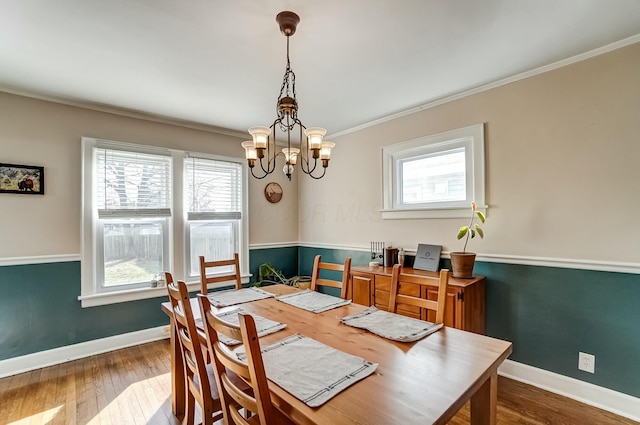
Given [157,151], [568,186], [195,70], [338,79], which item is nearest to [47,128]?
[157,151]

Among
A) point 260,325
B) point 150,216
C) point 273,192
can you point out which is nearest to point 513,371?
point 260,325

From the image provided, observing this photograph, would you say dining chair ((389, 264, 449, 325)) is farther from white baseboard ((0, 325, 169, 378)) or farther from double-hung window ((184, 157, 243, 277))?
white baseboard ((0, 325, 169, 378))

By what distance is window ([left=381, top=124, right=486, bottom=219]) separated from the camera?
2.79m

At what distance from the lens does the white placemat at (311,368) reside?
3.33ft

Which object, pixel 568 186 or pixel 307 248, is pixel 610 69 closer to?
pixel 568 186

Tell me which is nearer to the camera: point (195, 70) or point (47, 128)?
point (195, 70)

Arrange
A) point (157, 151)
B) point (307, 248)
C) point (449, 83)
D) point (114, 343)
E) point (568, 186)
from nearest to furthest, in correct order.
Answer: point (568, 186) → point (449, 83) → point (114, 343) → point (157, 151) → point (307, 248)

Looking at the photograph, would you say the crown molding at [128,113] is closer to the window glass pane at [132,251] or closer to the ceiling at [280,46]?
the ceiling at [280,46]

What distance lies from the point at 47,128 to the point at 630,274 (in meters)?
4.85

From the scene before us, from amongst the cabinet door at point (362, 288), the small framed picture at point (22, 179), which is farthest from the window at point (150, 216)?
the cabinet door at point (362, 288)

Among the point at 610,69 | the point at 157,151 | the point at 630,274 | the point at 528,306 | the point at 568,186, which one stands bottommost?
the point at 528,306

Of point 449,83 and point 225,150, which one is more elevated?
point 449,83

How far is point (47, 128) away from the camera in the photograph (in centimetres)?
283

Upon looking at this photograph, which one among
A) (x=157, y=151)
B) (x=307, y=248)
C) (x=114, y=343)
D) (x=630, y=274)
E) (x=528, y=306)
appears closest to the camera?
(x=630, y=274)
